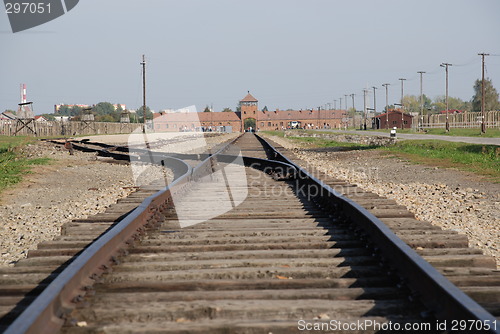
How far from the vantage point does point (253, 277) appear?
12.5 feet

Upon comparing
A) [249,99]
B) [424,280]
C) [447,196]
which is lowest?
[447,196]

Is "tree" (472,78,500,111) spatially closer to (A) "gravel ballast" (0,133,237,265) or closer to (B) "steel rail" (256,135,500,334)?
(A) "gravel ballast" (0,133,237,265)

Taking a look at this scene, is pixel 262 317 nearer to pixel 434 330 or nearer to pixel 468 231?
pixel 434 330

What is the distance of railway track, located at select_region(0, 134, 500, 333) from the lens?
9.45 feet

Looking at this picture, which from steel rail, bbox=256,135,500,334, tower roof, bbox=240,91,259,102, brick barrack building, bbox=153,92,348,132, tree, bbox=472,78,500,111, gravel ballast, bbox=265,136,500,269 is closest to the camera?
steel rail, bbox=256,135,500,334

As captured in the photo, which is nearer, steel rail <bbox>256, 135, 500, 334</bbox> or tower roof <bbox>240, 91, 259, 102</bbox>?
steel rail <bbox>256, 135, 500, 334</bbox>

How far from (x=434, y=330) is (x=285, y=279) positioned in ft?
3.57

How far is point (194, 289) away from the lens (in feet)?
11.5

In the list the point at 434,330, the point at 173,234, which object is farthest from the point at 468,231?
the point at 434,330

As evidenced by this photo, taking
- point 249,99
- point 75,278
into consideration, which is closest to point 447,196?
point 75,278

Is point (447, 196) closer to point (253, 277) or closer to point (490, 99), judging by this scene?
point (253, 277)

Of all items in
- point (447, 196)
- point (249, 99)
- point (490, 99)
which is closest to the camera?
point (447, 196)

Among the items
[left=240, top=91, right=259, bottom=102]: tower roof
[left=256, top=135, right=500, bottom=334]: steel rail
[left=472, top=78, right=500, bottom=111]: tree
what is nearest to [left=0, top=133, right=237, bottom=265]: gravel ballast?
[left=256, top=135, right=500, bottom=334]: steel rail

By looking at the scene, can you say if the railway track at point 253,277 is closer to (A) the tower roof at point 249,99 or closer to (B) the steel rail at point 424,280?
(B) the steel rail at point 424,280
